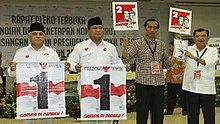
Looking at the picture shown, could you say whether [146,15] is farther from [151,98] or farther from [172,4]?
[151,98]

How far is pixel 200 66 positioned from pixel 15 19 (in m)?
6.83

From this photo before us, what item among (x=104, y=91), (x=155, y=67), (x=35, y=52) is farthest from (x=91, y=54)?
(x=155, y=67)

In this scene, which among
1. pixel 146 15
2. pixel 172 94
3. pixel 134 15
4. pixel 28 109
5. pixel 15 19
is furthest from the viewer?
pixel 146 15

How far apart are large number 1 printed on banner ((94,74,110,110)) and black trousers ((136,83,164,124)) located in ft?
1.67

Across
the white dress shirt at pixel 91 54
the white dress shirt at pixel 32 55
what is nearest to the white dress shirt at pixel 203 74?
the white dress shirt at pixel 91 54

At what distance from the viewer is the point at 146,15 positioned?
1162 centimetres

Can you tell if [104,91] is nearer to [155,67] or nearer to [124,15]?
[155,67]

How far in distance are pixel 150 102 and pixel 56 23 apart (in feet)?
22.0

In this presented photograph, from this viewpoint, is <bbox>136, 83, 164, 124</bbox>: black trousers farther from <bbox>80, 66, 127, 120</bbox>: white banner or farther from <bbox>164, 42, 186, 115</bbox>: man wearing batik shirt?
<bbox>164, 42, 186, 115</bbox>: man wearing batik shirt

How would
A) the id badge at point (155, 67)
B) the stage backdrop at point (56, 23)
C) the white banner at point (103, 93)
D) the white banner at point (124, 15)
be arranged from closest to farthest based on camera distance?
the white banner at point (103, 93)
the white banner at point (124, 15)
the id badge at point (155, 67)
the stage backdrop at point (56, 23)

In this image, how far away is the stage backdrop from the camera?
10336 mm

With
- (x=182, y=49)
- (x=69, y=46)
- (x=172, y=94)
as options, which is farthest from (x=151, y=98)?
(x=69, y=46)

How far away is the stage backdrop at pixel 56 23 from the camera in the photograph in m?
10.3

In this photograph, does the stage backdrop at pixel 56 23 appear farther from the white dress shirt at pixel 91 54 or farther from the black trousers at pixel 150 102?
the white dress shirt at pixel 91 54
